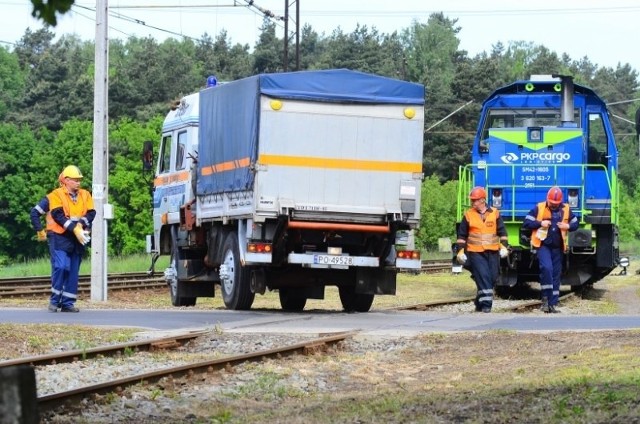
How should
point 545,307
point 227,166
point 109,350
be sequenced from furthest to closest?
1. point 545,307
2. point 227,166
3. point 109,350

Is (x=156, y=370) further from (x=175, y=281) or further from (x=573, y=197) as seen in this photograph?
(x=573, y=197)

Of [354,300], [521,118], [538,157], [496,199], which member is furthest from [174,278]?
[521,118]

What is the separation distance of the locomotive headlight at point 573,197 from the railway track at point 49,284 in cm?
1034

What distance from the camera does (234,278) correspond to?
19.4 meters

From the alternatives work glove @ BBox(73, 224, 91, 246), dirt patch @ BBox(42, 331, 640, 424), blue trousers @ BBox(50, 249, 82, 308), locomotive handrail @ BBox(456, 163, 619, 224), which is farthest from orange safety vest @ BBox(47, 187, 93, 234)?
locomotive handrail @ BBox(456, 163, 619, 224)

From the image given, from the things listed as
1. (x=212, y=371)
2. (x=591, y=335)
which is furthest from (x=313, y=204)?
(x=212, y=371)

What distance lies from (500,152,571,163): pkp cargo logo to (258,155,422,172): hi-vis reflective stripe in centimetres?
674

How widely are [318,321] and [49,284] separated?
14455 mm

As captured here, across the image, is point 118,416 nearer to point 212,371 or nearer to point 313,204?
point 212,371

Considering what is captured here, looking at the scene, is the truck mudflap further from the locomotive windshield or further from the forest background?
the forest background

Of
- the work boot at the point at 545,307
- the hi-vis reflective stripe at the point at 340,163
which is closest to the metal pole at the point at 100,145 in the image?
the hi-vis reflective stripe at the point at 340,163

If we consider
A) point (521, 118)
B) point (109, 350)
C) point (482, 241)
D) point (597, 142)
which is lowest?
Result: point (109, 350)

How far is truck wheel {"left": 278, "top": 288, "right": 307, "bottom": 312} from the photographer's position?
69.2 feet

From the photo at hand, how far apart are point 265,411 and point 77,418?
1387mm
